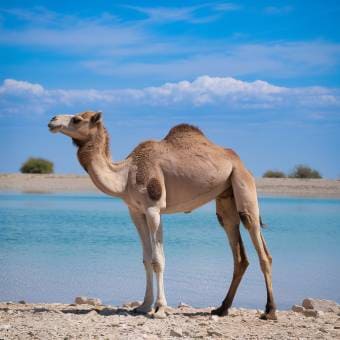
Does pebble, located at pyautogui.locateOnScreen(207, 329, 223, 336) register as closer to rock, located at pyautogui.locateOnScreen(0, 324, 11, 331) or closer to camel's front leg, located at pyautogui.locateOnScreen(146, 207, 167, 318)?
camel's front leg, located at pyautogui.locateOnScreen(146, 207, 167, 318)

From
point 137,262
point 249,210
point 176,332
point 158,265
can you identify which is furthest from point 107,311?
point 137,262

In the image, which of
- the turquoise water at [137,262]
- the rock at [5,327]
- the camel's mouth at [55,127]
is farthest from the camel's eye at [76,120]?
the turquoise water at [137,262]

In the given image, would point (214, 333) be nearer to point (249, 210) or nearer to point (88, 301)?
point (249, 210)

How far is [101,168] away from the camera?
29.2 feet

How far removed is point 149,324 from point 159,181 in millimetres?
1677

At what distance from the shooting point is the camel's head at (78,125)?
879 cm

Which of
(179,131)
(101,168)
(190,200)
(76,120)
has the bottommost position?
(190,200)

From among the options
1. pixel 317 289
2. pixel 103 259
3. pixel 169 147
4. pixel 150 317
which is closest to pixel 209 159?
pixel 169 147

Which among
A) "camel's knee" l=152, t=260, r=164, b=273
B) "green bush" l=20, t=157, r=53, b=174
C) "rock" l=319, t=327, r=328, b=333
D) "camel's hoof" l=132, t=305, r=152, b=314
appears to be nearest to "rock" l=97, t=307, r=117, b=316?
"camel's hoof" l=132, t=305, r=152, b=314

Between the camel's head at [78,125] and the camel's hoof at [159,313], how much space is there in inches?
85.9

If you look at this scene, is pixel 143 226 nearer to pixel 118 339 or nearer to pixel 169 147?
pixel 169 147

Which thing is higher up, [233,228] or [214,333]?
[233,228]

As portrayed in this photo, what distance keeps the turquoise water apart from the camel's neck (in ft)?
8.49

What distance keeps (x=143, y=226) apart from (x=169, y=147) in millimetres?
1016
